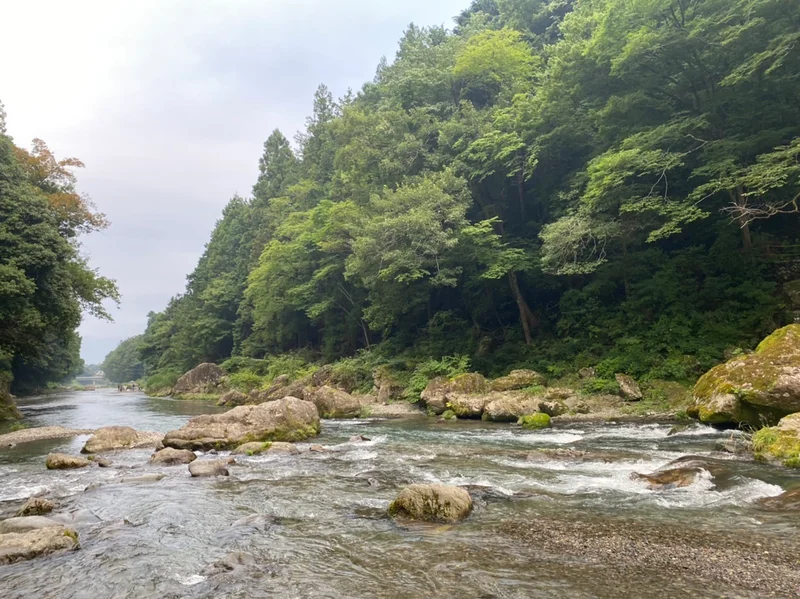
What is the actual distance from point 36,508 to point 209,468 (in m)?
3.58

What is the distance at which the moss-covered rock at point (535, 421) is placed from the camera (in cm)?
1786

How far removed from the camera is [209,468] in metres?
11.2

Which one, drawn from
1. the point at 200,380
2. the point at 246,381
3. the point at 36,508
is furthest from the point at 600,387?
the point at 200,380

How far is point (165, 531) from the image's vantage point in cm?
713

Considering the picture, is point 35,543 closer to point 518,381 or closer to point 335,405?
point 335,405

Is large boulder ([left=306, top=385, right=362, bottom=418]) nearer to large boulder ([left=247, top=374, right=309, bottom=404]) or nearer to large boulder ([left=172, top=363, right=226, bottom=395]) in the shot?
large boulder ([left=247, top=374, right=309, bottom=404])

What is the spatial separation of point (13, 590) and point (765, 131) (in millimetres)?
24198

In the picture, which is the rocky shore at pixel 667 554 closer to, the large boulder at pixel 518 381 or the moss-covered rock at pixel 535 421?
the moss-covered rock at pixel 535 421

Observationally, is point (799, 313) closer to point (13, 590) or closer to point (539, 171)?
point (539, 171)

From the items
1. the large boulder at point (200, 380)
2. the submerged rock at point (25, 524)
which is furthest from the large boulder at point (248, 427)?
the large boulder at point (200, 380)

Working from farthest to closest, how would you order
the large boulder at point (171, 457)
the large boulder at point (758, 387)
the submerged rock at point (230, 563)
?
the large boulder at point (171, 457)
the large boulder at point (758, 387)
the submerged rock at point (230, 563)

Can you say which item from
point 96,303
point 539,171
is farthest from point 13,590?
point 539,171

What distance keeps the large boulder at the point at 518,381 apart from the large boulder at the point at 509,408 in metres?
1.97

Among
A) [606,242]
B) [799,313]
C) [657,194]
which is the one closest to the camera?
[799,313]
